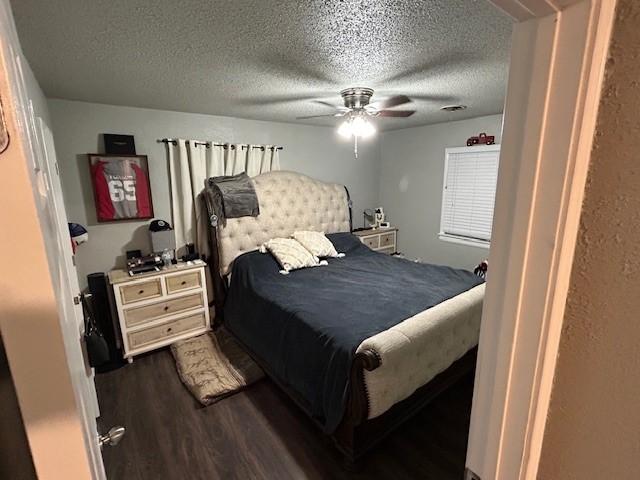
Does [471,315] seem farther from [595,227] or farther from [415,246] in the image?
[415,246]

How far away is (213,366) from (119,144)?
216 centimetres

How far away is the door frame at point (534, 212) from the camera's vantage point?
1.51ft

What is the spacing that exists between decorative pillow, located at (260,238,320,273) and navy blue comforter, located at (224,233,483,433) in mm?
79

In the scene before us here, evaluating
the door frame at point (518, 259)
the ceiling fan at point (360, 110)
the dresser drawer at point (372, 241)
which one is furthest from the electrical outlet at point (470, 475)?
the dresser drawer at point (372, 241)

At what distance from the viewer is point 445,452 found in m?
1.84

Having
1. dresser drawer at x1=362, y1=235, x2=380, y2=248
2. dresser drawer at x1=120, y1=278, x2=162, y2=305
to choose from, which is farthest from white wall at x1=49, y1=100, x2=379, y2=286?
dresser drawer at x1=362, y1=235, x2=380, y2=248

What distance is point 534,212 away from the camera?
1.71 ft

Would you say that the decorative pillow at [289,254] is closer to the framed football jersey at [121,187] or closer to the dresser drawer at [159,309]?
the dresser drawer at [159,309]

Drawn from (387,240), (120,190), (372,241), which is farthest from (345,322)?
(387,240)

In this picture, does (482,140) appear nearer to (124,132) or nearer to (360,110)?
(360,110)

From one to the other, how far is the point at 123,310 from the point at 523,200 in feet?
9.86

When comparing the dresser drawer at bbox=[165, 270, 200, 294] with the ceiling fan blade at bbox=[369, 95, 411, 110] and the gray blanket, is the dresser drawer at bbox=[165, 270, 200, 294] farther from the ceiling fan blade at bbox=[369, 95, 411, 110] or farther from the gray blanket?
the ceiling fan blade at bbox=[369, 95, 411, 110]

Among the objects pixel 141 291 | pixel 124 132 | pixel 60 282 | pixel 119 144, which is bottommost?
pixel 141 291

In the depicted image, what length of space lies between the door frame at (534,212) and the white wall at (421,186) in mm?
3608
